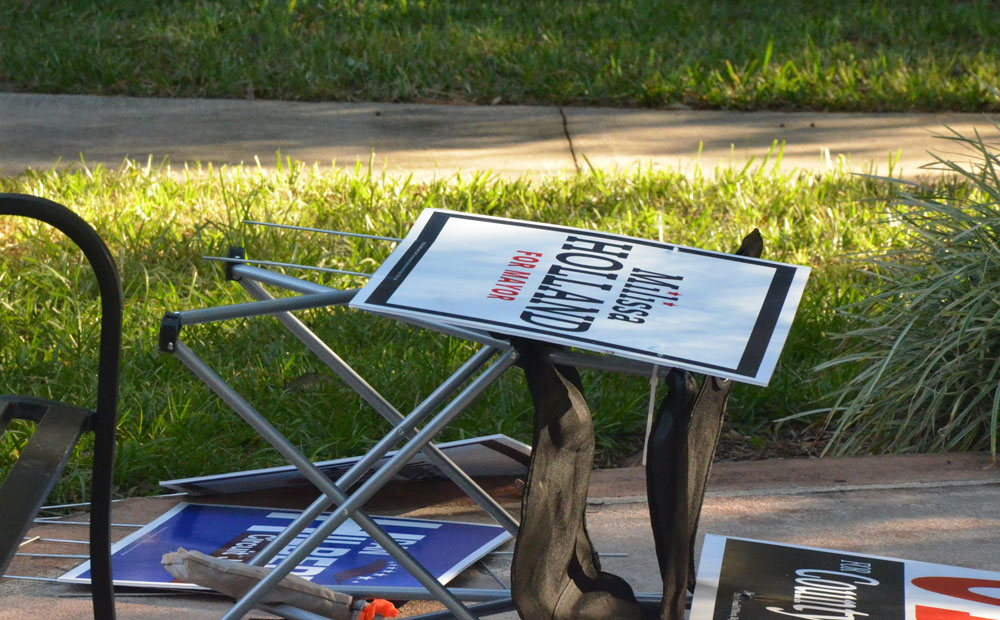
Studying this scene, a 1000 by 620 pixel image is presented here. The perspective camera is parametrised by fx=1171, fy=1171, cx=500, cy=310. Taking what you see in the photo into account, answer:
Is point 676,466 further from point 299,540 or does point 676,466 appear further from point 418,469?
point 299,540

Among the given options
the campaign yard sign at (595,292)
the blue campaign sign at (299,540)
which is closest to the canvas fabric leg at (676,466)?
the campaign yard sign at (595,292)

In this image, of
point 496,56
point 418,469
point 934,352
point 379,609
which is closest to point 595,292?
point 379,609

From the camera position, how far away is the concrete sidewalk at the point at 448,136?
5.75 meters

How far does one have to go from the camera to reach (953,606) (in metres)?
2.28

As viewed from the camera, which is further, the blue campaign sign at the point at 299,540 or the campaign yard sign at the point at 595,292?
the blue campaign sign at the point at 299,540

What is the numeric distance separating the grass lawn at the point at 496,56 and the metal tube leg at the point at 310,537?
511cm

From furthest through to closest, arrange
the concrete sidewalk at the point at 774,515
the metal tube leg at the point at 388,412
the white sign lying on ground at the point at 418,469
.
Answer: the white sign lying on ground at the point at 418,469
the concrete sidewalk at the point at 774,515
the metal tube leg at the point at 388,412

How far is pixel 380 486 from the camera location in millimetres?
1939

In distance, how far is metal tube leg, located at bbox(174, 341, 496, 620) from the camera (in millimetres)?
1889

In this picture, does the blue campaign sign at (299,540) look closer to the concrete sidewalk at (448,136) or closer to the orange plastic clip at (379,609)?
the orange plastic clip at (379,609)

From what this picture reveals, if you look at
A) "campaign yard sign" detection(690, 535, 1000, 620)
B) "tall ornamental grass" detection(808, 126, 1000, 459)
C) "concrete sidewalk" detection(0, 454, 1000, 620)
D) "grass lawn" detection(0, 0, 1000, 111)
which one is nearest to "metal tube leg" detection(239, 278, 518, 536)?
"concrete sidewalk" detection(0, 454, 1000, 620)

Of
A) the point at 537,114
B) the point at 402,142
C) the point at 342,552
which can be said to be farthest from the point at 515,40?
the point at 342,552

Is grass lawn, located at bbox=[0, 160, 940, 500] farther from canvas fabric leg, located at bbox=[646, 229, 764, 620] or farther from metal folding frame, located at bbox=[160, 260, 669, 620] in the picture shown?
canvas fabric leg, located at bbox=[646, 229, 764, 620]

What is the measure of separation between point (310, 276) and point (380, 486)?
2.46 m
